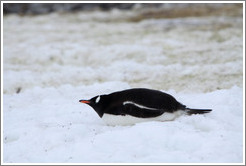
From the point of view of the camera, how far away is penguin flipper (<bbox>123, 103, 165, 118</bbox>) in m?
→ 6.34

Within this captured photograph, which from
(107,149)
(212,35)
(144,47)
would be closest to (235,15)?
(212,35)

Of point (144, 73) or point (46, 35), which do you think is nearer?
point (144, 73)

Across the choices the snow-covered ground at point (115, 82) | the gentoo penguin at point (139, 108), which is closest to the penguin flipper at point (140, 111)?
the gentoo penguin at point (139, 108)

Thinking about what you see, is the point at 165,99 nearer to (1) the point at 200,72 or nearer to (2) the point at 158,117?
(2) the point at 158,117

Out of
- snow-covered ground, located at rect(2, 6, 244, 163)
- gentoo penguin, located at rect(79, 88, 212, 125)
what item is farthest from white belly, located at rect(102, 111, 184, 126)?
snow-covered ground, located at rect(2, 6, 244, 163)

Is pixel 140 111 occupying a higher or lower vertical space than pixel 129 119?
higher

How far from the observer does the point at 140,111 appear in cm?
635

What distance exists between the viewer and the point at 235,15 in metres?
17.5

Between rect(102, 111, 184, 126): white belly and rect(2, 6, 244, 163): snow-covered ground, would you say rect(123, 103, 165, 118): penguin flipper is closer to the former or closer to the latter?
rect(102, 111, 184, 126): white belly

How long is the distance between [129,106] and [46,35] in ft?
38.3

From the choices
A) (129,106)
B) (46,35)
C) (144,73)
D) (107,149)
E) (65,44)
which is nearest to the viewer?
(107,149)

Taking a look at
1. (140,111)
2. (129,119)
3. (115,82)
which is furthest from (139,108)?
(115,82)

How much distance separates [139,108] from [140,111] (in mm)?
51

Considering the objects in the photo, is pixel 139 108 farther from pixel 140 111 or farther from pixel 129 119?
pixel 129 119
